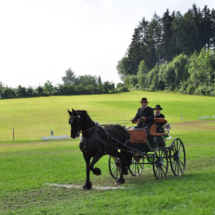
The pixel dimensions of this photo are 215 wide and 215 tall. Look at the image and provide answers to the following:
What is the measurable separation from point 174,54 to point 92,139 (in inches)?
4238

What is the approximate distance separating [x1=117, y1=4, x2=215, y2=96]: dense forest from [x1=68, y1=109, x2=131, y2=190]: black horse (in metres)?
70.0

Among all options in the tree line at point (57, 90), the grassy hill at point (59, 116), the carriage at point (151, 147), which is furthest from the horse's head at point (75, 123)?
the tree line at point (57, 90)

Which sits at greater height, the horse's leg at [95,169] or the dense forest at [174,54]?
the dense forest at [174,54]

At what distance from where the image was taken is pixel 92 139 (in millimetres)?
9516

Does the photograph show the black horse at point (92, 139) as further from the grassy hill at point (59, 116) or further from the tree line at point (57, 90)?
the tree line at point (57, 90)

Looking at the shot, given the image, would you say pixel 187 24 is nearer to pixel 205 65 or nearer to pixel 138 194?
pixel 205 65

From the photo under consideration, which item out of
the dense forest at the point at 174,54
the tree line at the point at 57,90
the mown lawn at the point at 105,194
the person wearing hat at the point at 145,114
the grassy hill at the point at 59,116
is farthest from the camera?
the tree line at the point at 57,90

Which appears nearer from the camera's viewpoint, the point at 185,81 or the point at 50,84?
the point at 185,81

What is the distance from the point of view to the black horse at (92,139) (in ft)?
30.2

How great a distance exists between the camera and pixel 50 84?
124438mm

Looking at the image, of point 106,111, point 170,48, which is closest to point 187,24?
point 170,48

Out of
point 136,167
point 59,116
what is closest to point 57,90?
point 59,116

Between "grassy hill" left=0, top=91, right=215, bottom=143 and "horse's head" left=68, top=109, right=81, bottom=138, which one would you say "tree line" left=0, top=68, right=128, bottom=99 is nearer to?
"grassy hill" left=0, top=91, right=215, bottom=143

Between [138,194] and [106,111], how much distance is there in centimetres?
4449
